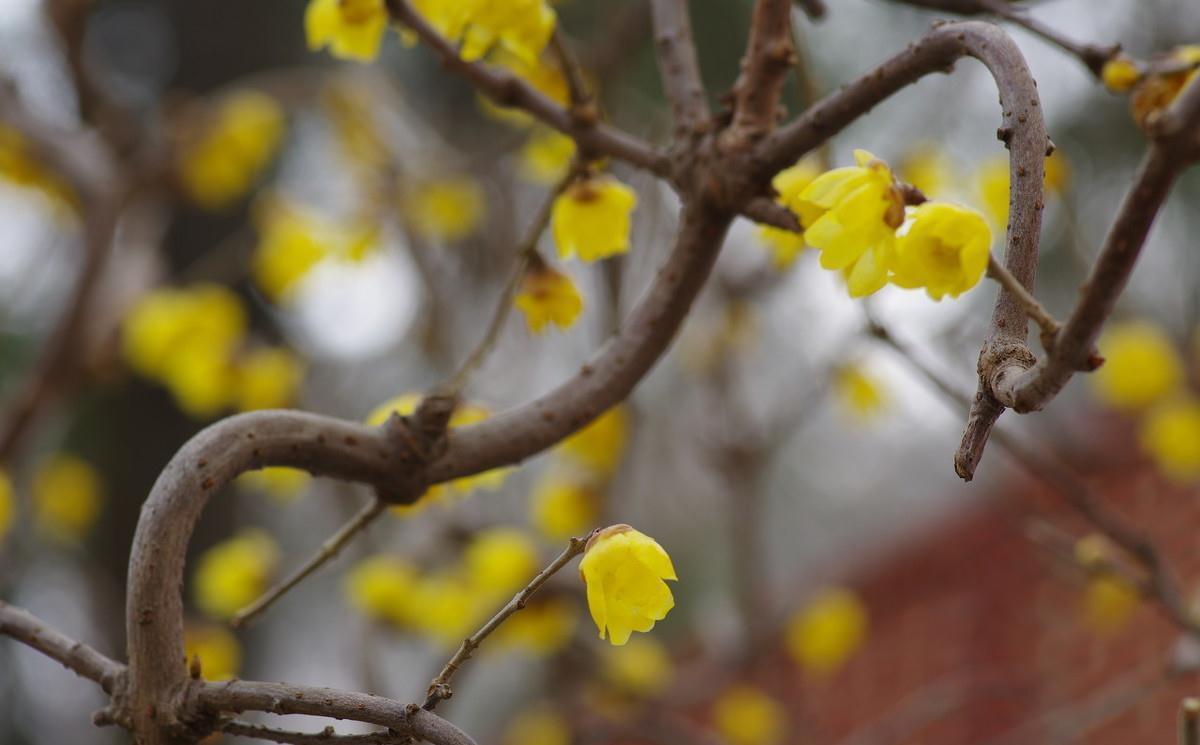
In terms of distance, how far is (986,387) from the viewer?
1.63 ft

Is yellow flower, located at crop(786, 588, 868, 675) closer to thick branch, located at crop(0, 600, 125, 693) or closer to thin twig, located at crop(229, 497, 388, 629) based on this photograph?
thin twig, located at crop(229, 497, 388, 629)

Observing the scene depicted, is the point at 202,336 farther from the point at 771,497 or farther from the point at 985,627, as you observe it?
the point at 771,497

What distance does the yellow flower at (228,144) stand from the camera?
2.12 m

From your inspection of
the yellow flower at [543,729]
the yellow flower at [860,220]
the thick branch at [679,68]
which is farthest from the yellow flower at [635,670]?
the yellow flower at [860,220]

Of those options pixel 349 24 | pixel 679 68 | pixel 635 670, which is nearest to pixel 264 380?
pixel 635 670

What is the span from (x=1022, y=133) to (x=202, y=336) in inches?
52.6

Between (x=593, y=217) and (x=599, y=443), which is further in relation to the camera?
(x=599, y=443)

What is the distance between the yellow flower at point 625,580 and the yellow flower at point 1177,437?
47.6 inches

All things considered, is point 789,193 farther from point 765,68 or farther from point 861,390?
point 861,390

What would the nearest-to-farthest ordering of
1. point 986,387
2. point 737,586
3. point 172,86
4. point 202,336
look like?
→ point 986,387, point 202,336, point 737,586, point 172,86

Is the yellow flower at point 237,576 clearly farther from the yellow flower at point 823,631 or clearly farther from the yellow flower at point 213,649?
the yellow flower at point 823,631

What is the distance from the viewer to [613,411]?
1.30 meters

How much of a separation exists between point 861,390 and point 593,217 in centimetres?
95

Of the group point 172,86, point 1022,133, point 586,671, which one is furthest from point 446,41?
point 172,86
